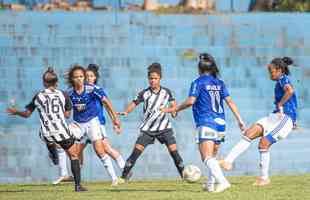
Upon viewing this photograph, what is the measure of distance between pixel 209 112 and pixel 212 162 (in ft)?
2.37

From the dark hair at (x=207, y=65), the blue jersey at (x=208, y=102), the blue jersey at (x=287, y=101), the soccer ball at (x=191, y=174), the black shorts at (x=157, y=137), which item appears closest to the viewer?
the blue jersey at (x=208, y=102)

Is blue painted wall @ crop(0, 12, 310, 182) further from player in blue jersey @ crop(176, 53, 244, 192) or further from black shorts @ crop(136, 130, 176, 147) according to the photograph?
player in blue jersey @ crop(176, 53, 244, 192)

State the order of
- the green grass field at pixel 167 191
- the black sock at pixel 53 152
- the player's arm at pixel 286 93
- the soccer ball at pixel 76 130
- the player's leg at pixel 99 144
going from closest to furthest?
the green grass field at pixel 167 191
the player's arm at pixel 286 93
the soccer ball at pixel 76 130
the player's leg at pixel 99 144
the black sock at pixel 53 152

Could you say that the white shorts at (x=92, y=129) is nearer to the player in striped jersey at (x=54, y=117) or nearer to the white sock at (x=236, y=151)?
the player in striped jersey at (x=54, y=117)

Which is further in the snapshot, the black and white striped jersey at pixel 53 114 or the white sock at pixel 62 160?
the white sock at pixel 62 160

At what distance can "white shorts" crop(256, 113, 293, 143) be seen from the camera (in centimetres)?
1636

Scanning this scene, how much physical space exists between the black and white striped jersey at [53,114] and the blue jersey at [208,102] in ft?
6.26

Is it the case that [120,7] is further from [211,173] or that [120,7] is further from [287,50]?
[211,173]

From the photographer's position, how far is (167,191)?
15453 mm

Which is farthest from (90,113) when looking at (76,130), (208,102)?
(208,102)

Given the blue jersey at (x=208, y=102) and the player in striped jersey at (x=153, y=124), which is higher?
the blue jersey at (x=208, y=102)

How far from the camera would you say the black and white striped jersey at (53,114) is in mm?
15570

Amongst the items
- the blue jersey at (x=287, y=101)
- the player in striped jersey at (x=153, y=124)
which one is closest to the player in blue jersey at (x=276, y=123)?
the blue jersey at (x=287, y=101)

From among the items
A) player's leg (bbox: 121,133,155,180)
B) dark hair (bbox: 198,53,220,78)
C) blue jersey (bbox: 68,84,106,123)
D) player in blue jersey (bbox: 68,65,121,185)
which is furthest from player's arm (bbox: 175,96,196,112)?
Answer: player's leg (bbox: 121,133,155,180)
